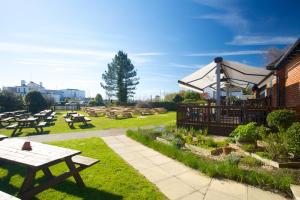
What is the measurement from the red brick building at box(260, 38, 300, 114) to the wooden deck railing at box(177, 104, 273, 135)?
1395mm

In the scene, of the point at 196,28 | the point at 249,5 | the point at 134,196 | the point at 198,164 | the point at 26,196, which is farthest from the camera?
the point at 196,28

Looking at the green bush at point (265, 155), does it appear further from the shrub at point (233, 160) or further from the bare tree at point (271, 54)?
the bare tree at point (271, 54)

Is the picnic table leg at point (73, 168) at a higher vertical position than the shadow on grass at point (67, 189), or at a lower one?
higher

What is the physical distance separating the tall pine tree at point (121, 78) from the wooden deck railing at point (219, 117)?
1366 inches

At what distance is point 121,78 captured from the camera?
45719 mm

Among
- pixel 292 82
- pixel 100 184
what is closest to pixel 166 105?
pixel 292 82

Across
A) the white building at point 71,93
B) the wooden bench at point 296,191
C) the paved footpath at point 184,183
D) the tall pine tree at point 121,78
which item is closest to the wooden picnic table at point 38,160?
the paved footpath at point 184,183

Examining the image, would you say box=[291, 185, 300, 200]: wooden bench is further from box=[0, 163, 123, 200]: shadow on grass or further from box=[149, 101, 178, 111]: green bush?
box=[149, 101, 178, 111]: green bush

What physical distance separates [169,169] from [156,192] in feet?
4.40

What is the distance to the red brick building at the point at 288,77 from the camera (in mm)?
8110

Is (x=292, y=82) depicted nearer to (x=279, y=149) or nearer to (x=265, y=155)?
(x=279, y=149)

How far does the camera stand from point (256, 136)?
6258 millimetres

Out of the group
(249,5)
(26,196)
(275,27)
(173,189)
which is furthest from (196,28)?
(26,196)

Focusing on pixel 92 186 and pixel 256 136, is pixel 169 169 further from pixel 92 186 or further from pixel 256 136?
pixel 256 136
